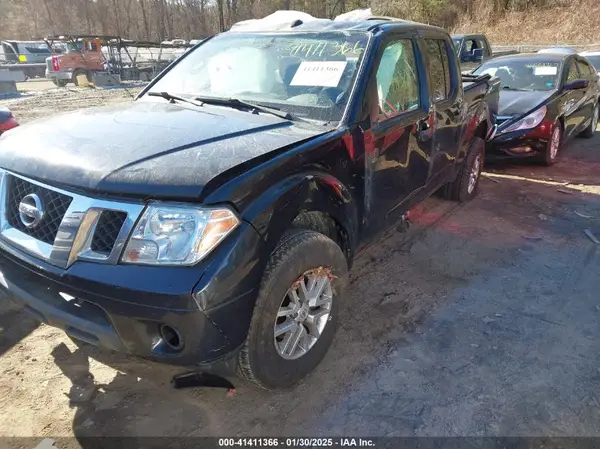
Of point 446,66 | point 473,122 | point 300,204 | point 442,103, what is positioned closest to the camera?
point 300,204

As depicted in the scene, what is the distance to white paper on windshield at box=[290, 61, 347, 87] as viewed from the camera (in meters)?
2.98

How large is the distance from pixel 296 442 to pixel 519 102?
645 centimetres

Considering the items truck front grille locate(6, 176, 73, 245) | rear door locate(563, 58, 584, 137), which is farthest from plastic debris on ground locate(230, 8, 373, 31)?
rear door locate(563, 58, 584, 137)

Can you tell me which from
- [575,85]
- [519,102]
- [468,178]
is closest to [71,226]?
[468,178]

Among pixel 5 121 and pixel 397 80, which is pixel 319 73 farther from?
pixel 5 121

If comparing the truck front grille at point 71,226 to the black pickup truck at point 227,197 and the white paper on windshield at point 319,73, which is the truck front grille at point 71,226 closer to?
the black pickup truck at point 227,197

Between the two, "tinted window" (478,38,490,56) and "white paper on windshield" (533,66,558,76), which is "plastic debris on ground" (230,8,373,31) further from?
"tinted window" (478,38,490,56)

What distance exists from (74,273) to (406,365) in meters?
1.86

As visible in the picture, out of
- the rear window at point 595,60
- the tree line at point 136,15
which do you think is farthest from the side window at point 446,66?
the tree line at point 136,15

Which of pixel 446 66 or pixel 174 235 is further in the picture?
pixel 446 66

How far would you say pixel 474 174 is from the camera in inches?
219

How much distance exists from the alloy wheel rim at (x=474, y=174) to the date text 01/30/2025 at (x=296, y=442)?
390 cm

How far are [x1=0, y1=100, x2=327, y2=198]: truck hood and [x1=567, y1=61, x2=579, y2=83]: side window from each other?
667cm

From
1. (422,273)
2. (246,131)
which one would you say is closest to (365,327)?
(422,273)
